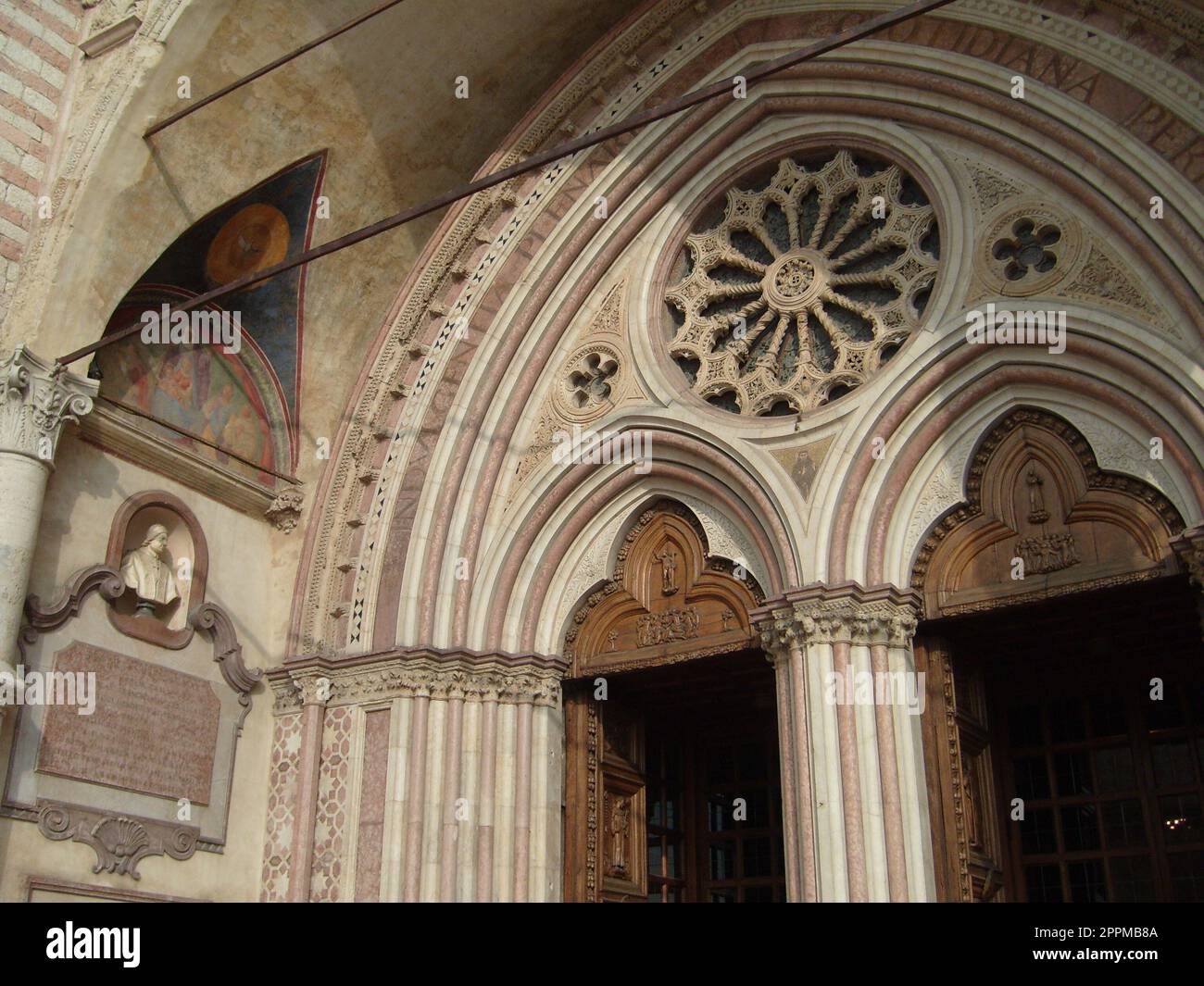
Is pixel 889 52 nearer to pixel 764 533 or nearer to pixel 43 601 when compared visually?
pixel 764 533

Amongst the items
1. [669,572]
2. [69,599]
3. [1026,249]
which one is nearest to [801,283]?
[1026,249]

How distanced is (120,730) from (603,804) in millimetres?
3885

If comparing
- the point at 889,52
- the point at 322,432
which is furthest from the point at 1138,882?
the point at 322,432

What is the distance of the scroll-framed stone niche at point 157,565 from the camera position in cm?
1066

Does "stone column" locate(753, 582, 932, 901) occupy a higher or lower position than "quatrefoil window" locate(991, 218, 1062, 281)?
lower

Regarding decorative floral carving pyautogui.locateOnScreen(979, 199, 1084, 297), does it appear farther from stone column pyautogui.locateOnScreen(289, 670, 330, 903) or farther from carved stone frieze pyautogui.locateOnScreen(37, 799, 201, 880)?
carved stone frieze pyautogui.locateOnScreen(37, 799, 201, 880)

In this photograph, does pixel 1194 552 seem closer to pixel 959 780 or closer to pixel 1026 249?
pixel 959 780

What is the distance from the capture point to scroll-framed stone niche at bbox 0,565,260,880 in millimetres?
9680

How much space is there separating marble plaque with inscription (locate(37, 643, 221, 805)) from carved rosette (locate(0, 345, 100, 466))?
1.58 meters

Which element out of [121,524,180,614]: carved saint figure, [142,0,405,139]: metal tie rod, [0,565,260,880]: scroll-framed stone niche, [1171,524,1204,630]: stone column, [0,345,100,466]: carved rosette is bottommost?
[0,565,260,880]: scroll-framed stone niche

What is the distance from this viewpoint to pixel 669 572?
1134 centimetres

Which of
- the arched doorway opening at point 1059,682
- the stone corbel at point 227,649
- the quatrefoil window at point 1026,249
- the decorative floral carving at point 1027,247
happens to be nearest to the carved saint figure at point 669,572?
the arched doorway opening at point 1059,682

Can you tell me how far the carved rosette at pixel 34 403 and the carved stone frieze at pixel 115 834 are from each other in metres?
2.49

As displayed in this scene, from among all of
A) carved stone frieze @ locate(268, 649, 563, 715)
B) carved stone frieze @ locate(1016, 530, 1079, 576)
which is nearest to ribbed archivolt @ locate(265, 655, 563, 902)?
carved stone frieze @ locate(268, 649, 563, 715)
